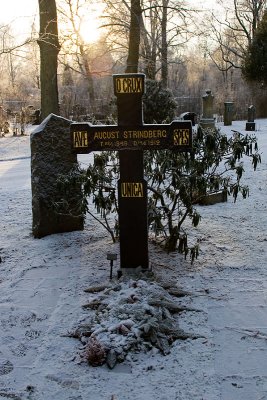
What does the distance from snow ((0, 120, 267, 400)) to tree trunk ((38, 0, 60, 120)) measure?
19.7 ft

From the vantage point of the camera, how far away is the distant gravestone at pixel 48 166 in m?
6.98

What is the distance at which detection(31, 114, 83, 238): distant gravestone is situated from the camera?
22.9 ft

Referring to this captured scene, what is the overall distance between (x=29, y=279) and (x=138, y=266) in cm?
133

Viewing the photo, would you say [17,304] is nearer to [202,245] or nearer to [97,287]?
[97,287]

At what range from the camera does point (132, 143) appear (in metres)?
5.14

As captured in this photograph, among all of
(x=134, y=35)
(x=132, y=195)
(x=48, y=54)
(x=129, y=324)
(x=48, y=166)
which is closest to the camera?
(x=129, y=324)

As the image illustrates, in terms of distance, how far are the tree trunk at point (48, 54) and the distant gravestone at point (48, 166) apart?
4.96 metres

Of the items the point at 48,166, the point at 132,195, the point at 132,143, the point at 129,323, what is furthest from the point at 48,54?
the point at 129,323

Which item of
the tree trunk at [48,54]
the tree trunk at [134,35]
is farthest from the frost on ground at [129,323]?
the tree trunk at [134,35]

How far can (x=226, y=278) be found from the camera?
5.45m

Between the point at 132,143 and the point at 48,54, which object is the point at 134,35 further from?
the point at 132,143

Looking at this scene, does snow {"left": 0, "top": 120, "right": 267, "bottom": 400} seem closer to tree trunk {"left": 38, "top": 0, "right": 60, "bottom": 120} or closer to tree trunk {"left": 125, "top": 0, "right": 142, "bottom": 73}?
tree trunk {"left": 38, "top": 0, "right": 60, "bottom": 120}

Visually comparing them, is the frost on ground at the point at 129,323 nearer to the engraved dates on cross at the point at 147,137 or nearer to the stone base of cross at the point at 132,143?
the stone base of cross at the point at 132,143

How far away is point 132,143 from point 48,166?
2.27 meters
